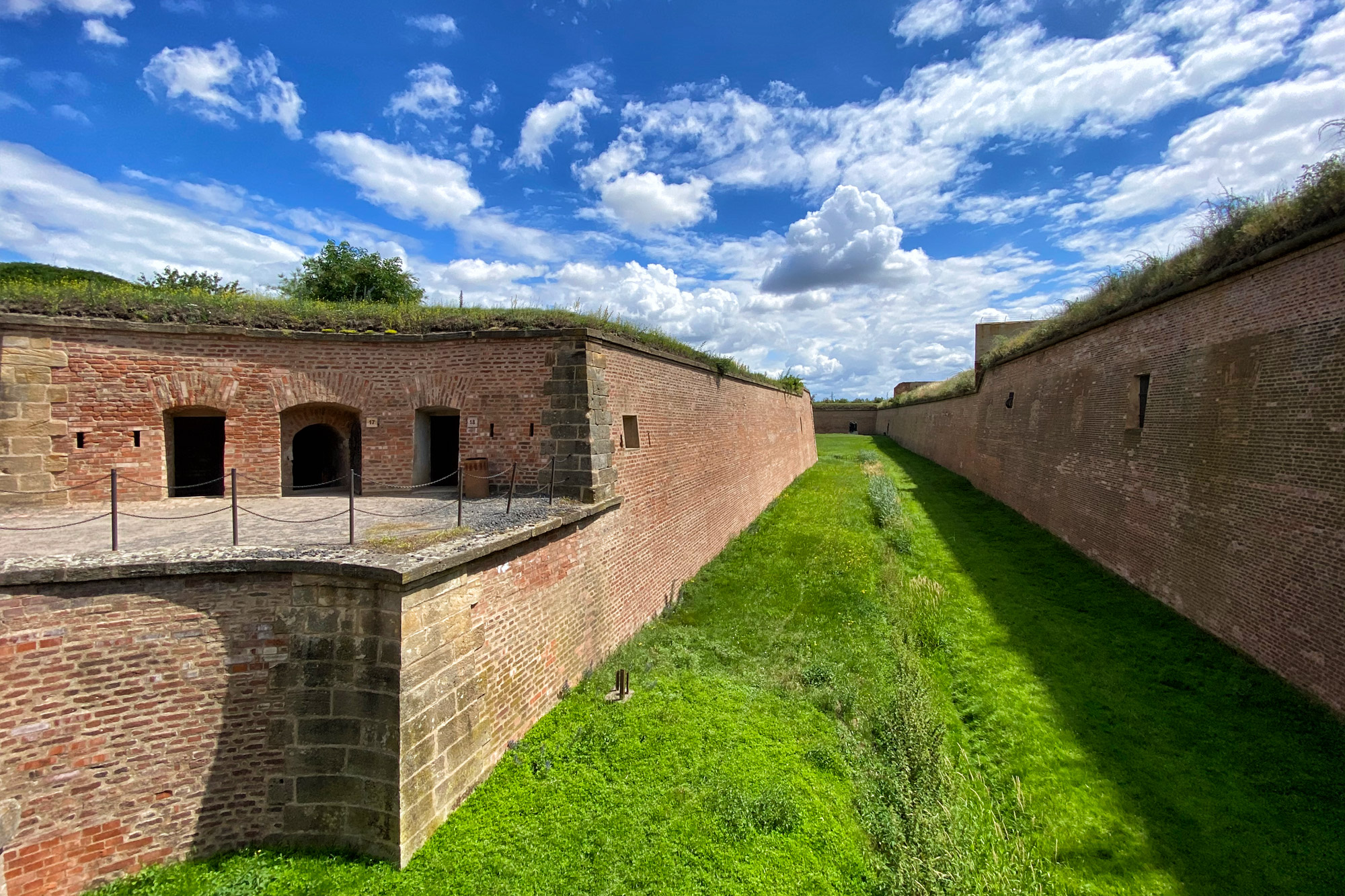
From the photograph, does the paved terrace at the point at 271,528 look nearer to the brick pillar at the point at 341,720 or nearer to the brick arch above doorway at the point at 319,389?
the brick pillar at the point at 341,720

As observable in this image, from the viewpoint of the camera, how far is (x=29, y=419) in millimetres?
7039

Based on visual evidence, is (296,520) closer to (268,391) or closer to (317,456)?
(268,391)

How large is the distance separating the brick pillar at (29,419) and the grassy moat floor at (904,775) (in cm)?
553

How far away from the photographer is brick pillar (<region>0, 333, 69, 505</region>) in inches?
274

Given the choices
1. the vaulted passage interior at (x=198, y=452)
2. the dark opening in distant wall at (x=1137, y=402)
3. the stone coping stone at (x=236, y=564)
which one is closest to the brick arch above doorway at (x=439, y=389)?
the vaulted passage interior at (x=198, y=452)

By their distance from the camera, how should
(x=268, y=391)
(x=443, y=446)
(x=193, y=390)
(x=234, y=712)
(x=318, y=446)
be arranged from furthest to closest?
(x=318, y=446) → (x=443, y=446) → (x=268, y=391) → (x=193, y=390) → (x=234, y=712)

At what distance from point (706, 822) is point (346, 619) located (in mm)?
3521

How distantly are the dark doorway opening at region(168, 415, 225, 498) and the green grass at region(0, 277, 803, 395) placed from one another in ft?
5.20

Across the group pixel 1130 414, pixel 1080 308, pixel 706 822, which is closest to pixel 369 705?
pixel 706 822

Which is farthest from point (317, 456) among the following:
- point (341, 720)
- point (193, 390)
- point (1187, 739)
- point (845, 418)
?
point (845, 418)

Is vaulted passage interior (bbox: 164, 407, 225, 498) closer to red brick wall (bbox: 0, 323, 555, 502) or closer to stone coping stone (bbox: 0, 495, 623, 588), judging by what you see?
red brick wall (bbox: 0, 323, 555, 502)

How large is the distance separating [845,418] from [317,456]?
45150 mm

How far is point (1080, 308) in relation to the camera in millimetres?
12383

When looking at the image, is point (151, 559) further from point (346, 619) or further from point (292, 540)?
point (346, 619)
